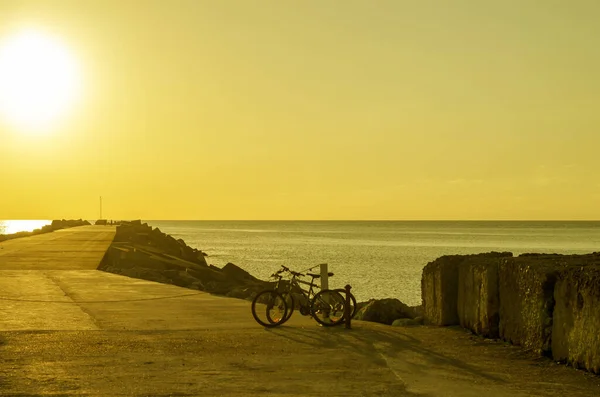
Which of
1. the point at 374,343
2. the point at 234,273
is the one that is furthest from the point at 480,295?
the point at 234,273

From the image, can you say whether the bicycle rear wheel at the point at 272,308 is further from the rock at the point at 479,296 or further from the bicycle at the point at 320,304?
the rock at the point at 479,296

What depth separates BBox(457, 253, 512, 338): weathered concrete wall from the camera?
39.5 ft

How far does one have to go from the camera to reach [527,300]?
36.0ft

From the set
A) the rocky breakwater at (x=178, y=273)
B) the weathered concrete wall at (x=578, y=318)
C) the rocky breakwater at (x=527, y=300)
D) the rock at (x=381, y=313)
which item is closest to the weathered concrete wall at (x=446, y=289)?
the rocky breakwater at (x=527, y=300)

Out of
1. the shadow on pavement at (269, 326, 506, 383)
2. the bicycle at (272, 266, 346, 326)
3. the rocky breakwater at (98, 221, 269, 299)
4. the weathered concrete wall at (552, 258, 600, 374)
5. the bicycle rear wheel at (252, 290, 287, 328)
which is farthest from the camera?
the rocky breakwater at (98, 221, 269, 299)

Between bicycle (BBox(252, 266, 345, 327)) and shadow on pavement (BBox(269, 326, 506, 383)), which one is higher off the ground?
bicycle (BBox(252, 266, 345, 327))

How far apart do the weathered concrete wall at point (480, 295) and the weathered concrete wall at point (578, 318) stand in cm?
167

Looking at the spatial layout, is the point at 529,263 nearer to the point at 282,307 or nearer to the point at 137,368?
the point at 282,307

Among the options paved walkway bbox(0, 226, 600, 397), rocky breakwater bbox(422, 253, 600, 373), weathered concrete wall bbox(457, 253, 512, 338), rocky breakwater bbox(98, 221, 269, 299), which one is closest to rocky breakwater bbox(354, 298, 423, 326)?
paved walkway bbox(0, 226, 600, 397)

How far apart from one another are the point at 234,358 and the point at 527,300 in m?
3.91

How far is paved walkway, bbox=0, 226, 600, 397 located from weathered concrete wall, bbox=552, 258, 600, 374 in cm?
20

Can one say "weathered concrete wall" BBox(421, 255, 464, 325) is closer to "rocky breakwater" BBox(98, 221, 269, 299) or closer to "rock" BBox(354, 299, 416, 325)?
"rock" BBox(354, 299, 416, 325)

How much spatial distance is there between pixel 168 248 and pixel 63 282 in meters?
27.8

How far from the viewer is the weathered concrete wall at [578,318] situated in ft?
30.9
